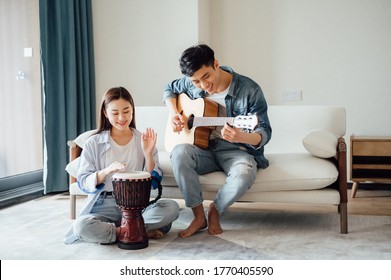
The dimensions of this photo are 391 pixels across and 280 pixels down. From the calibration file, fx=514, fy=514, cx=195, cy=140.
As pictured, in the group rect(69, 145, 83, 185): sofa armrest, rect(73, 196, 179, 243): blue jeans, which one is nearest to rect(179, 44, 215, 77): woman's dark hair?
rect(73, 196, 179, 243): blue jeans

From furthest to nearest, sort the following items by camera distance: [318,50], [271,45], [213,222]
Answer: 1. [271,45]
2. [318,50]
3. [213,222]

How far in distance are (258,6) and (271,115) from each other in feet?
5.33

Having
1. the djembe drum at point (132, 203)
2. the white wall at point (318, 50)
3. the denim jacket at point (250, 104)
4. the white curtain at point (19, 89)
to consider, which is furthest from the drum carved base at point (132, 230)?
the white wall at point (318, 50)

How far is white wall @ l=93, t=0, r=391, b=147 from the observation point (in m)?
4.39

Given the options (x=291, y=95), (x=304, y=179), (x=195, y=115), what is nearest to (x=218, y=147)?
(x=195, y=115)

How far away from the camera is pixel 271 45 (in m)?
4.62

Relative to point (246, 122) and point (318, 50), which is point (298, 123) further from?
point (318, 50)

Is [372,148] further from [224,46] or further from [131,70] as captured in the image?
[131,70]

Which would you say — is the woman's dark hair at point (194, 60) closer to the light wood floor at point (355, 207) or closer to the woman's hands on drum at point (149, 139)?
the woman's hands on drum at point (149, 139)

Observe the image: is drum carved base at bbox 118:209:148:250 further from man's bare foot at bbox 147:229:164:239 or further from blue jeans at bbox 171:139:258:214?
blue jeans at bbox 171:139:258:214

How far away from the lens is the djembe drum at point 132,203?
97.1 inches

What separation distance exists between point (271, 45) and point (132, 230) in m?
2.66

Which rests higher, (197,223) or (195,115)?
(195,115)

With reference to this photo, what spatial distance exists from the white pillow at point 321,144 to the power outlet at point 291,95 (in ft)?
5.50
